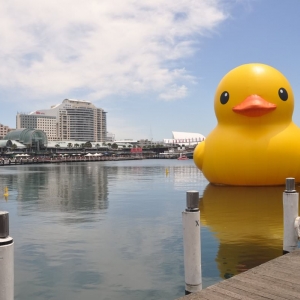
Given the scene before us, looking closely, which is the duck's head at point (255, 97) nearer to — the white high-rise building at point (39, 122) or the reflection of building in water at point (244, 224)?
the reflection of building in water at point (244, 224)

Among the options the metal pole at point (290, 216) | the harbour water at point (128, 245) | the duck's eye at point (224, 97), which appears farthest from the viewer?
the duck's eye at point (224, 97)

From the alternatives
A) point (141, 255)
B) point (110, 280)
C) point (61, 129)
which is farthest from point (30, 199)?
point (61, 129)

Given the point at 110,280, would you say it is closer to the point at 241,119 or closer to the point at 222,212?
the point at 222,212

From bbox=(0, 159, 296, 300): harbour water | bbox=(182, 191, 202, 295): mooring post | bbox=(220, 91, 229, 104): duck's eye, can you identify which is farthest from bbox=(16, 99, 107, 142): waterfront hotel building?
bbox=(182, 191, 202, 295): mooring post

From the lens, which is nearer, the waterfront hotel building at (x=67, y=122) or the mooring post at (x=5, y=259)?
the mooring post at (x=5, y=259)

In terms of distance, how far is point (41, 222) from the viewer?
34.3 ft

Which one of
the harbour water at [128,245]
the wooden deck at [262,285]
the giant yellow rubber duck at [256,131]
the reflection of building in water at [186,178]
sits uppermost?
the giant yellow rubber duck at [256,131]

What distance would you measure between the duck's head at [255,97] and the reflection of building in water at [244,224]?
2.90m

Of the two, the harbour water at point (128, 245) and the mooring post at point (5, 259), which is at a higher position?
the mooring post at point (5, 259)

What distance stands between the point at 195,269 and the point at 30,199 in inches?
488

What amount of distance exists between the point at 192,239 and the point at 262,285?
85 centimetres

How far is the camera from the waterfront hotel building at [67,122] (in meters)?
191

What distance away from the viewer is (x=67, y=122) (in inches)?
7510

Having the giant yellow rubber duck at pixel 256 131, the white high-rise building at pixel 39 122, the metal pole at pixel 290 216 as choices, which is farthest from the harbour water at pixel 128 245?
the white high-rise building at pixel 39 122
